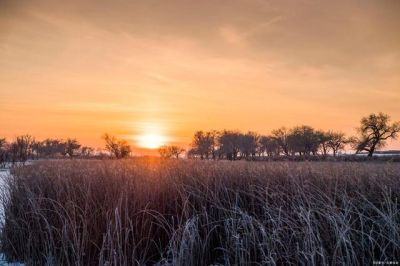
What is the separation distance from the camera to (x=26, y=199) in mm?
5062

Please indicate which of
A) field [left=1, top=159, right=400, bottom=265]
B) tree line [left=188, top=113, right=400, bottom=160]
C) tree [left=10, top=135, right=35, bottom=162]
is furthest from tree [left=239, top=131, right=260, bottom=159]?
field [left=1, top=159, right=400, bottom=265]

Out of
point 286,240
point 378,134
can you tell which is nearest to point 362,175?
point 286,240

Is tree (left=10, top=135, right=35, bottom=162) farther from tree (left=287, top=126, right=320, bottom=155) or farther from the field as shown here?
tree (left=287, top=126, right=320, bottom=155)

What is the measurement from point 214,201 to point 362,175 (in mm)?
3042

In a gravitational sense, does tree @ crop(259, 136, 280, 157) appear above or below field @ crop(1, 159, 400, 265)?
above

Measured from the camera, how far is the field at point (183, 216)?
145 inches

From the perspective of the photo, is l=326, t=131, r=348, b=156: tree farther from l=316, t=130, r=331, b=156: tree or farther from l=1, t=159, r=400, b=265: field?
l=1, t=159, r=400, b=265: field

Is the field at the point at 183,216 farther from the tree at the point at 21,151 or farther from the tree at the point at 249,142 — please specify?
the tree at the point at 249,142

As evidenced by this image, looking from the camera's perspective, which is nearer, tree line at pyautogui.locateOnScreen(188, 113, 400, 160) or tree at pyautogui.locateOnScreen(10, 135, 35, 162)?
tree at pyautogui.locateOnScreen(10, 135, 35, 162)

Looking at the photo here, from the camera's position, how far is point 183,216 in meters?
4.70

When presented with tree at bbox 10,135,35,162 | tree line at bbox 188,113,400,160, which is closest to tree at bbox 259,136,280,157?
tree line at bbox 188,113,400,160

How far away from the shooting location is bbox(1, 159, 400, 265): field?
370 cm

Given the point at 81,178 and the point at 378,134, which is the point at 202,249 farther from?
the point at 378,134

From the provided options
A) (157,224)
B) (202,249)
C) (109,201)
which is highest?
(109,201)
